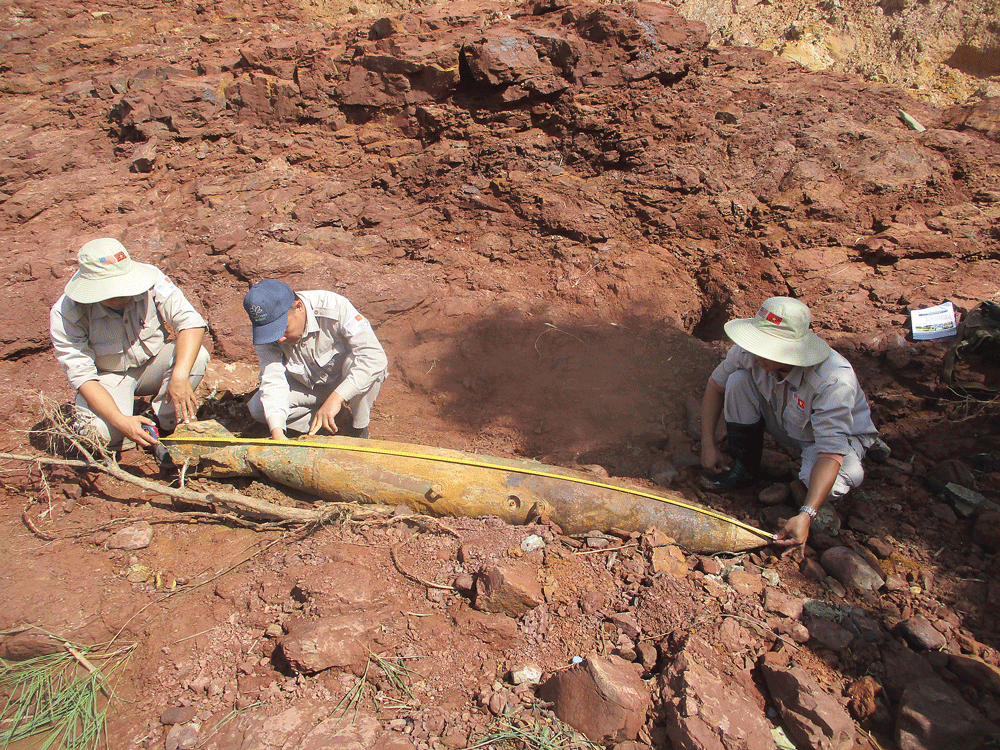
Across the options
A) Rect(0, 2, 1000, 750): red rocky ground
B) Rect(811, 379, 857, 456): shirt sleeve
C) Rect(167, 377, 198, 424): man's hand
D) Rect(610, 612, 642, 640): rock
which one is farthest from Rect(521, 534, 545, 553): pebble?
Rect(167, 377, 198, 424): man's hand

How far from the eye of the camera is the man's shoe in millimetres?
2753

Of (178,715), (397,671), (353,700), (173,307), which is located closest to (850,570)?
(397,671)

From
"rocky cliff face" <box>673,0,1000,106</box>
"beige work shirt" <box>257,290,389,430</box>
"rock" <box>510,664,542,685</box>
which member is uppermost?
"rocky cliff face" <box>673,0,1000,106</box>

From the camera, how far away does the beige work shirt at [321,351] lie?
2822 mm

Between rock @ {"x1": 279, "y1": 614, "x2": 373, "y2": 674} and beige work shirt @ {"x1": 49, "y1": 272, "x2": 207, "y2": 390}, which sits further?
beige work shirt @ {"x1": 49, "y1": 272, "x2": 207, "y2": 390}

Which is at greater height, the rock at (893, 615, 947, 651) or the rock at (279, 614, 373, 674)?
the rock at (893, 615, 947, 651)

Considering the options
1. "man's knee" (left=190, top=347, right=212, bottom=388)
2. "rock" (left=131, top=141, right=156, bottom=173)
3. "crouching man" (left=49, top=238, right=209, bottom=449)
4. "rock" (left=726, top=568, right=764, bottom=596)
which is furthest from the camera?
"rock" (left=131, top=141, right=156, bottom=173)

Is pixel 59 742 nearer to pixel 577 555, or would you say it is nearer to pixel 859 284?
pixel 577 555

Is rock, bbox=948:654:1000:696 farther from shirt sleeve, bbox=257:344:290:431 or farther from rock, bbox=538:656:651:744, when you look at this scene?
shirt sleeve, bbox=257:344:290:431

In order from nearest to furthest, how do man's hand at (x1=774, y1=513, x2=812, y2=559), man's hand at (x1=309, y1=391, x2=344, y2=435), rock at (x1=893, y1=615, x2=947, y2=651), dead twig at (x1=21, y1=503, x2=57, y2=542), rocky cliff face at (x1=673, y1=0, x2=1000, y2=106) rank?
rock at (x1=893, y1=615, x2=947, y2=651) → man's hand at (x1=774, y1=513, x2=812, y2=559) → dead twig at (x1=21, y1=503, x2=57, y2=542) → man's hand at (x1=309, y1=391, x2=344, y2=435) → rocky cliff face at (x1=673, y1=0, x2=1000, y2=106)

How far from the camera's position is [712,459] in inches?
109

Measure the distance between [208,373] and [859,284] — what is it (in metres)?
4.41

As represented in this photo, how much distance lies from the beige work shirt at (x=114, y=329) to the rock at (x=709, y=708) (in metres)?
2.75

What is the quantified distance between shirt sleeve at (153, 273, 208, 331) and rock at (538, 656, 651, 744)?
2473 millimetres
